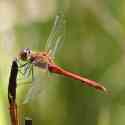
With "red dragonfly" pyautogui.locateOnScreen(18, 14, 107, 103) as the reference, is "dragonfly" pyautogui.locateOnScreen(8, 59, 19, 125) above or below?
below

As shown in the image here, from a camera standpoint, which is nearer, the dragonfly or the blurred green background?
the dragonfly

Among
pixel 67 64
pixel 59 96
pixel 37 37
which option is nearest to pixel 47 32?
pixel 37 37

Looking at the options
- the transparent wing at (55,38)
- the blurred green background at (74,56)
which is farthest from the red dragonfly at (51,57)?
the blurred green background at (74,56)

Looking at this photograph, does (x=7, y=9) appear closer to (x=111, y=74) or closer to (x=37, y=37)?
(x=37, y=37)

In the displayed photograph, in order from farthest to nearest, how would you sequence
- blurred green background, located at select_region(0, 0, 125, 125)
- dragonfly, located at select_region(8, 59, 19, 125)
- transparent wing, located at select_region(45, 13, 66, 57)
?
blurred green background, located at select_region(0, 0, 125, 125) → transparent wing, located at select_region(45, 13, 66, 57) → dragonfly, located at select_region(8, 59, 19, 125)

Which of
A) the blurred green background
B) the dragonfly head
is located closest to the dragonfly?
the dragonfly head

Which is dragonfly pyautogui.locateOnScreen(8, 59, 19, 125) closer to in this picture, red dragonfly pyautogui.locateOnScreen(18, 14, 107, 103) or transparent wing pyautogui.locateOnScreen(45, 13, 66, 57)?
red dragonfly pyautogui.locateOnScreen(18, 14, 107, 103)

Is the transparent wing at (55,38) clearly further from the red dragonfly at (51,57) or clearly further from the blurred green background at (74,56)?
the blurred green background at (74,56)

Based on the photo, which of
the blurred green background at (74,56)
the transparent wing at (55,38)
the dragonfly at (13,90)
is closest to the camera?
the dragonfly at (13,90)
